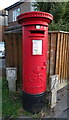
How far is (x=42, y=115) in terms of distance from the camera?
9.32 feet

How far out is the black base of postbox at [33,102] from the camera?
286 centimetres

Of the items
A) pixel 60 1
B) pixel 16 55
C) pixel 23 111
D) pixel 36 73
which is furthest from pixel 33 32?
pixel 60 1

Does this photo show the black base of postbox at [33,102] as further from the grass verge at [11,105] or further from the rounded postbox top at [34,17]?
the rounded postbox top at [34,17]

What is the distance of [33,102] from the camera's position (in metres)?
2.86

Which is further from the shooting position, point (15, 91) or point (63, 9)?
point (63, 9)

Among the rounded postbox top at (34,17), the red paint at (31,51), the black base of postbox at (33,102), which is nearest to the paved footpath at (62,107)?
the black base of postbox at (33,102)

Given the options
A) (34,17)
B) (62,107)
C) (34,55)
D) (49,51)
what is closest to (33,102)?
(62,107)

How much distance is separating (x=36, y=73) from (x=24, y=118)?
37.7 inches

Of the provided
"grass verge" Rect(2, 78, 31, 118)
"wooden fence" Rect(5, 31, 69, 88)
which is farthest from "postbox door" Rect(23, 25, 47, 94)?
"wooden fence" Rect(5, 31, 69, 88)

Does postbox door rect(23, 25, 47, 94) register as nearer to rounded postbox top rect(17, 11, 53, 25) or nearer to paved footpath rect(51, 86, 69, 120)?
rounded postbox top rect(17, 11, 53, 25)

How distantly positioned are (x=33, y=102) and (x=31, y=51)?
1094 millimetres

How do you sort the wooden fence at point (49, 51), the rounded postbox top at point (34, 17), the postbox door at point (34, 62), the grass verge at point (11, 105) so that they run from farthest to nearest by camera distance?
the wooden fence at point (49, 51) → the grass verge at point (11, 105) → the postbox door at point (34, 62) → the rounded postbox top at point (34, 17)

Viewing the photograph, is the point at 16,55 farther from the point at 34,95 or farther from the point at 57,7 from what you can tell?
the point at 57,7

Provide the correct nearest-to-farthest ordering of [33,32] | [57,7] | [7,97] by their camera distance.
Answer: [33,32] < [7,97] < [57,7]
